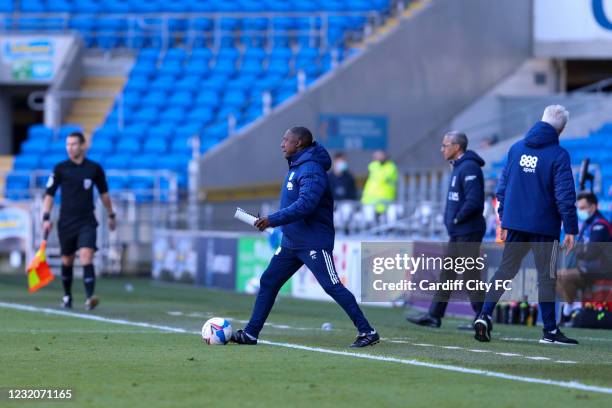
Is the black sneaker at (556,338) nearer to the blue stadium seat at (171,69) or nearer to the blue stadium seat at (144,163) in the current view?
the blue stadium seat at (144,163)

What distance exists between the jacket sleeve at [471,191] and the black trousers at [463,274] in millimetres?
284

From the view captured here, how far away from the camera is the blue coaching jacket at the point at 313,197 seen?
38.9 ft

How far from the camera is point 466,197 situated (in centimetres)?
1481

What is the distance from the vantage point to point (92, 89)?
1420 inches

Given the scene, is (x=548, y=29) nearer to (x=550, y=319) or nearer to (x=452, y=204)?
(x=452, y=204)

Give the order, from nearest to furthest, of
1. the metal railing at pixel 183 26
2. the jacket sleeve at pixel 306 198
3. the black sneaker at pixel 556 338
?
the jacket sleeve at pixel 306 198 → the black sneaker at pixel 556 338 → the metal railing at pixel 183 26

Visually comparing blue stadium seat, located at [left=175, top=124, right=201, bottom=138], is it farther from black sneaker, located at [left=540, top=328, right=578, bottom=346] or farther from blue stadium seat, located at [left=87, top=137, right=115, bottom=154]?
black sneaker, located at [left=540, top=328, right=578, bottom=346]

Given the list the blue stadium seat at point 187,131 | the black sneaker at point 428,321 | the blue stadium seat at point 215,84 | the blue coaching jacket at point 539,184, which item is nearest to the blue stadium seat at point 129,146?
the blue stadium seat at point 187,131

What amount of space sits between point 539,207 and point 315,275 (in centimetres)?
214

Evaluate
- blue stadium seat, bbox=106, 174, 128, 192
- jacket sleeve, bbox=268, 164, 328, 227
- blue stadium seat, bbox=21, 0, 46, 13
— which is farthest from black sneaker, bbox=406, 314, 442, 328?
blue stadium seat, bbox=21, 0, 46, 13

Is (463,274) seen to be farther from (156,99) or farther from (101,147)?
(156,99)

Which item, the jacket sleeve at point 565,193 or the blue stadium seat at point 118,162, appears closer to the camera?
the jacket sleeve at point 565,193

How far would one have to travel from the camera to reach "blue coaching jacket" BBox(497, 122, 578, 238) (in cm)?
1270

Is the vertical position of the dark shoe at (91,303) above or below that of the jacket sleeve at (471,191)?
below
